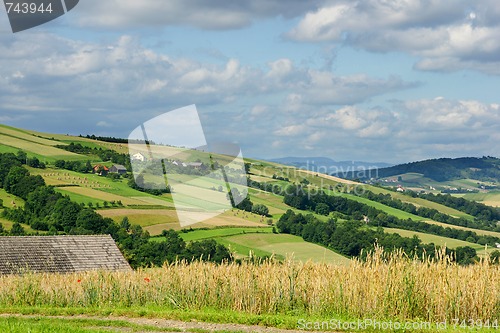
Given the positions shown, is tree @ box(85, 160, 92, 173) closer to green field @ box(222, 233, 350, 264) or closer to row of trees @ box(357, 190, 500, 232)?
green field @ box(222, 233, 350, 264)

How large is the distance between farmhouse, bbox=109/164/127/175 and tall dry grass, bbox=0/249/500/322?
7790 cm

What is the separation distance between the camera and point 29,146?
10556 cm

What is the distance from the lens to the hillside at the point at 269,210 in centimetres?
6562

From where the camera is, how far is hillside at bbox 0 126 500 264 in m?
65.6

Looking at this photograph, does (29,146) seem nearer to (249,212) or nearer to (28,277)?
(249,212)

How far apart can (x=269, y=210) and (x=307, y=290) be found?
7026 centimetres

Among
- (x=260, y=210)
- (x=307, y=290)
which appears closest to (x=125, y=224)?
(x=260, y=210)

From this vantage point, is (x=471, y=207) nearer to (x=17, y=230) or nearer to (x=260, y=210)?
(x=260, y=210)

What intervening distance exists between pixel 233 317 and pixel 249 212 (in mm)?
68350

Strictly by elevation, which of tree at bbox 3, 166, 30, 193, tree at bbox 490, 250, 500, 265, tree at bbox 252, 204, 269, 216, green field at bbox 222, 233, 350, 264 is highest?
tree at bbox 3, 166, 30, 193

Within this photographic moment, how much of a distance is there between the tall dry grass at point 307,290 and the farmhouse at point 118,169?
7790cm

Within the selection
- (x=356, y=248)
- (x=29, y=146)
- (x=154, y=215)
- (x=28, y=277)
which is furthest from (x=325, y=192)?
(x=28, y=277)

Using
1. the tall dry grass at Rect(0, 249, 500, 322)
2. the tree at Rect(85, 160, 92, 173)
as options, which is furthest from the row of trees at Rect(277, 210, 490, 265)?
the tall dry grass at Rect(0, 249, 500, 322)

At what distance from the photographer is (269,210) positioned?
84812 millimetres
